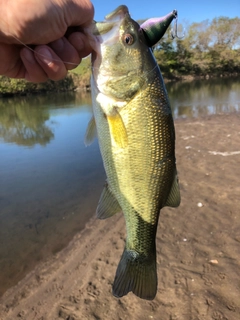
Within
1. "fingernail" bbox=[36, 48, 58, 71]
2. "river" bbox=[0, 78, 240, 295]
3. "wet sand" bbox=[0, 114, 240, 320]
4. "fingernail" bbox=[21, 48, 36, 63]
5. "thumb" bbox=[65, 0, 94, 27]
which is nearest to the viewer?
"thumb" bbox=[65, 0, 94, 27]

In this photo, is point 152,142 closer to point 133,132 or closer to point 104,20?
point 133,132

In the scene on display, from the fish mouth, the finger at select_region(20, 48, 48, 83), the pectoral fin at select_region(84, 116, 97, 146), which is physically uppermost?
the fish mouth

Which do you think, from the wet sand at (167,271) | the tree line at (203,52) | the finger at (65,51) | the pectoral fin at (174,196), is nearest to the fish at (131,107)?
the pectoral fin at (174,196)

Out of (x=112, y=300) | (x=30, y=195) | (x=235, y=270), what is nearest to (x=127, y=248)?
(x=112, y=300)

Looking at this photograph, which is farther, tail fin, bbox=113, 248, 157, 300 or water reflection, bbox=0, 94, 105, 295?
water reflection, bbox=0, 94, 105, 295

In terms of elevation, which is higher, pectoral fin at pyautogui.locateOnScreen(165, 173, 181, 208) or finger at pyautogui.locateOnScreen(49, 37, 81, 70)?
finger at pyautogui.locateOnScreen(49, 37, 81, 70)

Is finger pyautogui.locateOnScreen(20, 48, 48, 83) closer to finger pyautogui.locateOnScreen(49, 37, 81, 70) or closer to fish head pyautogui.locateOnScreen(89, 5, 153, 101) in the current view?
finger pyautogui.locateOnScreen(49, 37, 81, 70)

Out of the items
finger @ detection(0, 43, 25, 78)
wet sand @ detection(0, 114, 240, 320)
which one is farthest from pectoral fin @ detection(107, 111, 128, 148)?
wet sand @ detection(0, 114, 240, 320)

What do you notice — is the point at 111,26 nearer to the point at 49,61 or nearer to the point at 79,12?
the point at 79,12
